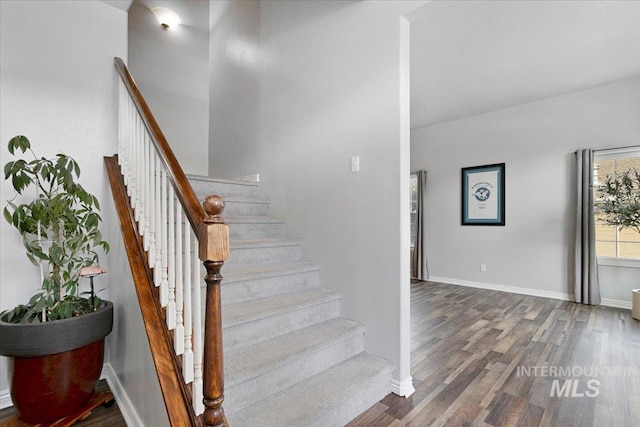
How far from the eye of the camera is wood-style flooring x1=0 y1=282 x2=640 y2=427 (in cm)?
179

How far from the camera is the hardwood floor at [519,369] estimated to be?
5.90 feet

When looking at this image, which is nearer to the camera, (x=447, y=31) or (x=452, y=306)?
(x=447, y=31)

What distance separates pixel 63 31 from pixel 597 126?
234 inches

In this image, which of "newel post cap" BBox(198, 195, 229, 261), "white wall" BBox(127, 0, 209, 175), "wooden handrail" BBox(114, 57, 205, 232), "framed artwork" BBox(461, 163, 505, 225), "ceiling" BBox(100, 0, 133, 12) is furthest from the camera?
"framed artwork" BBox(461, 163, 505, 225)

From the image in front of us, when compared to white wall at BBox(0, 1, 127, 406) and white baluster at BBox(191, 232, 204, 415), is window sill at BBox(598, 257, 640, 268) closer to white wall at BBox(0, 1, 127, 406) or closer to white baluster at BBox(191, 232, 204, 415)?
white baluster at BBox(191, 232, 204, 415)

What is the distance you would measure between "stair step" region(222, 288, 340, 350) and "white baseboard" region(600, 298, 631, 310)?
4.10 m

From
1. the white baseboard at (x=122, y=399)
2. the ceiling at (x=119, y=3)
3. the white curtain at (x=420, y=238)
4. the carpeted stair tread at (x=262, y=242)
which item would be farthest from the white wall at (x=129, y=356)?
the white curtain at (x=420, y=238)

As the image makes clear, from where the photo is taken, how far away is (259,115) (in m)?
3.40

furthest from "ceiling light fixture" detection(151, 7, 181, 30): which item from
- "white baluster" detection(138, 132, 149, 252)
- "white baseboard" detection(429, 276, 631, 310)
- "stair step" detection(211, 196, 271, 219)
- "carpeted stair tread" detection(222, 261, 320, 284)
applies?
"white baseboard" detection(429, 276, 631, 310)

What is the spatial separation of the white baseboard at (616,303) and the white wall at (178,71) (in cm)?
618

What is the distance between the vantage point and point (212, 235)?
0.99 meters

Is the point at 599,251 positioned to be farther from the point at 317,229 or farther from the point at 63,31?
the point at 63,31

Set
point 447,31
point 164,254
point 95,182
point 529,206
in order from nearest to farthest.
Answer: point 164,254, point 95,182, point 447,31, point 529,206

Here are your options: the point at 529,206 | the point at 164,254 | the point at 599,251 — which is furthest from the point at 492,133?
the point at 164,254
